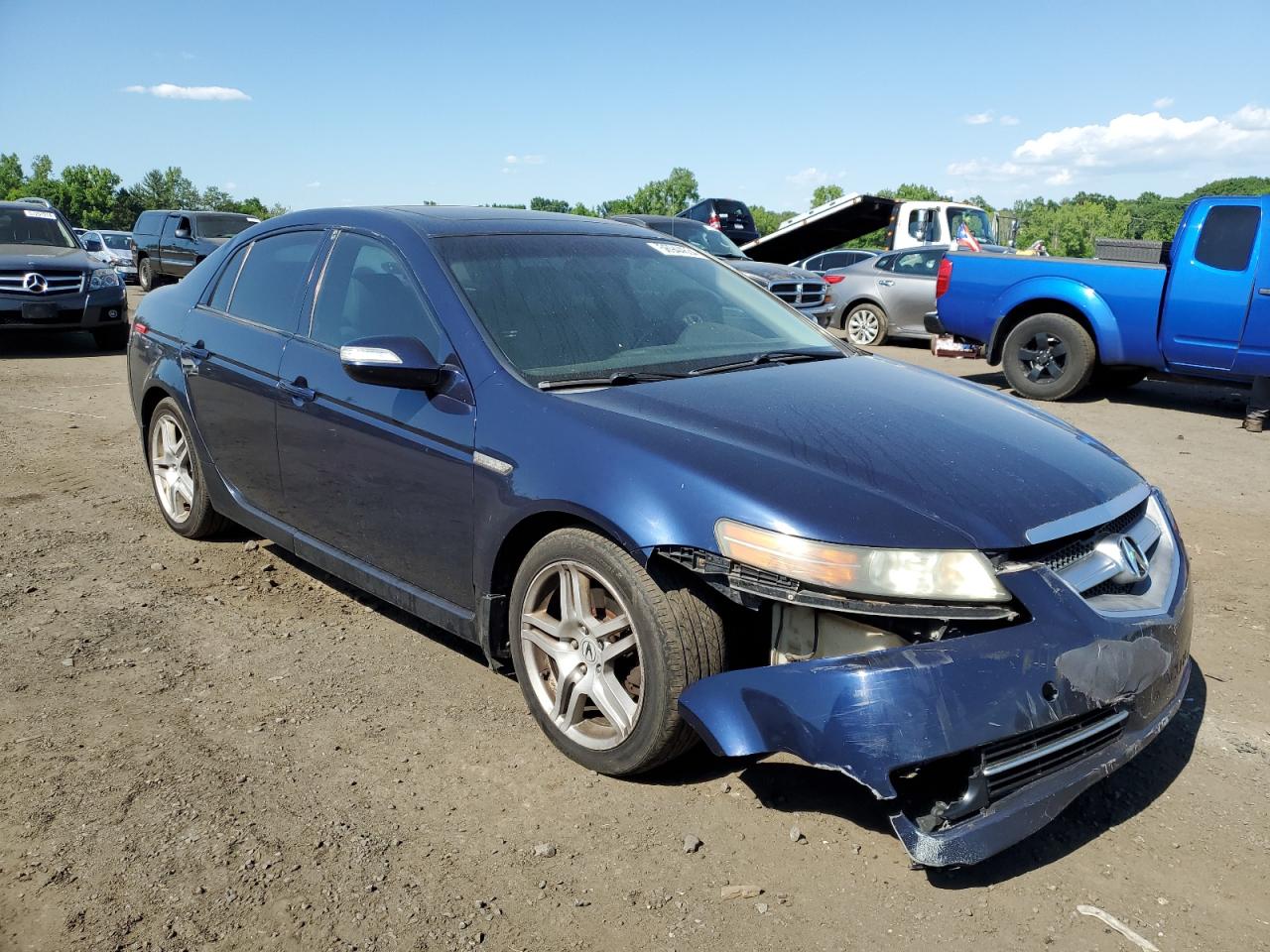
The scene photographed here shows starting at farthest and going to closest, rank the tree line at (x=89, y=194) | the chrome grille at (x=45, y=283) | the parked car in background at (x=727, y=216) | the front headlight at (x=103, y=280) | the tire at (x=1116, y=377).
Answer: the tree line at (x=89, y=194) < the parked car in background at (x=727, y=216) < the front headlight at (x=103, y=280) < the chrome grille at (x=45, y=283) < the tire at (x=1116, y=377)

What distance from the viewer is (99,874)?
8.36ft

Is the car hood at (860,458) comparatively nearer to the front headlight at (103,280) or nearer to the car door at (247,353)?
the car door at (247,353)

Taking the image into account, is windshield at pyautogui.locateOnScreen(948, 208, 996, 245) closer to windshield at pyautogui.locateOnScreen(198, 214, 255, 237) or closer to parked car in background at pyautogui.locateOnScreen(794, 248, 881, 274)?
parked car in background at pyautogui.locateOnScreen(794, 248, 881, 274)

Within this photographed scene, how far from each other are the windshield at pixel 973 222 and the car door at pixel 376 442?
18.2 m

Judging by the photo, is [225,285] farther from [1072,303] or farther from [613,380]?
[1072,303]

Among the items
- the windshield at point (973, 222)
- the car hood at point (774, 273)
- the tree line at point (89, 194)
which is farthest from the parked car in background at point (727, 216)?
the tree line at point (89, 194)

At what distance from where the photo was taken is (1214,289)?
8.75 meters

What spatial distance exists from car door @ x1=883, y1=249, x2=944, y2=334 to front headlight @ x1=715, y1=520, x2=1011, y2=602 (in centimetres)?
1207

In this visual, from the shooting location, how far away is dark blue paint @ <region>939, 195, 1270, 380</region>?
28.3ft

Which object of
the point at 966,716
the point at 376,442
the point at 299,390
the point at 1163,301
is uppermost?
the point at 1163,301

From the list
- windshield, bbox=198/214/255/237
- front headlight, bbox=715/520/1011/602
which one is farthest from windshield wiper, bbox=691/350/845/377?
windshield, bbox=198/214/255/237

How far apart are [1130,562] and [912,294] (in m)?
11.9

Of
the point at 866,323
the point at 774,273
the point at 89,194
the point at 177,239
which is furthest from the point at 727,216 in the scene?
the point at 89,194

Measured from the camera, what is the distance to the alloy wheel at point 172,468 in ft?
16.5
